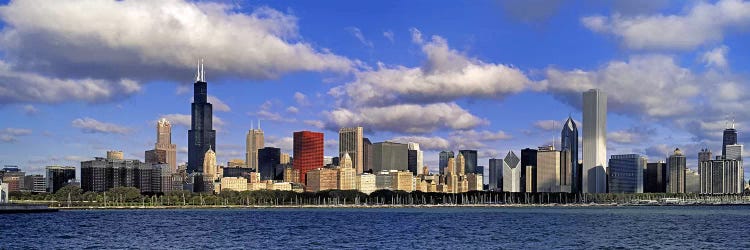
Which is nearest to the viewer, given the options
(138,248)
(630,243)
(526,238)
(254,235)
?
(138,248)

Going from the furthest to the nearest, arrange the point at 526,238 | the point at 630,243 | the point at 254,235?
the point at 254,235
the point at 526,238
the point at 630,243

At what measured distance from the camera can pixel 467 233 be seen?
117938mm

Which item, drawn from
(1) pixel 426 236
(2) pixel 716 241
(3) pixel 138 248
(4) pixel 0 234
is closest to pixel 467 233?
(1) pixel 426 236

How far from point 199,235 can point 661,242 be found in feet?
184

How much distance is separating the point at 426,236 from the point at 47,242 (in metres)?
44.9

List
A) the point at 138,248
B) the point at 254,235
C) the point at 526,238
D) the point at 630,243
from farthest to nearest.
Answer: the point at 254,235, the point at 526,238, the point at 630,243, the point at 138,248

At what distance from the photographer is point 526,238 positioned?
106 meters

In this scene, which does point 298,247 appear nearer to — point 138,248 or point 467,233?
point 138,248

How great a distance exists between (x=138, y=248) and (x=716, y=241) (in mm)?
63698

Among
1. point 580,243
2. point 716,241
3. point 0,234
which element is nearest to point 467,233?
point 580,243

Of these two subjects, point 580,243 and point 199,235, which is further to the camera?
point 199,235

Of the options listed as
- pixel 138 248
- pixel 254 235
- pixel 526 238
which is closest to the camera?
pixel 138 248

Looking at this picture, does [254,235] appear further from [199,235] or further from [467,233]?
[467,233]

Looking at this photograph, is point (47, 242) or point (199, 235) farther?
point (199, 235)
